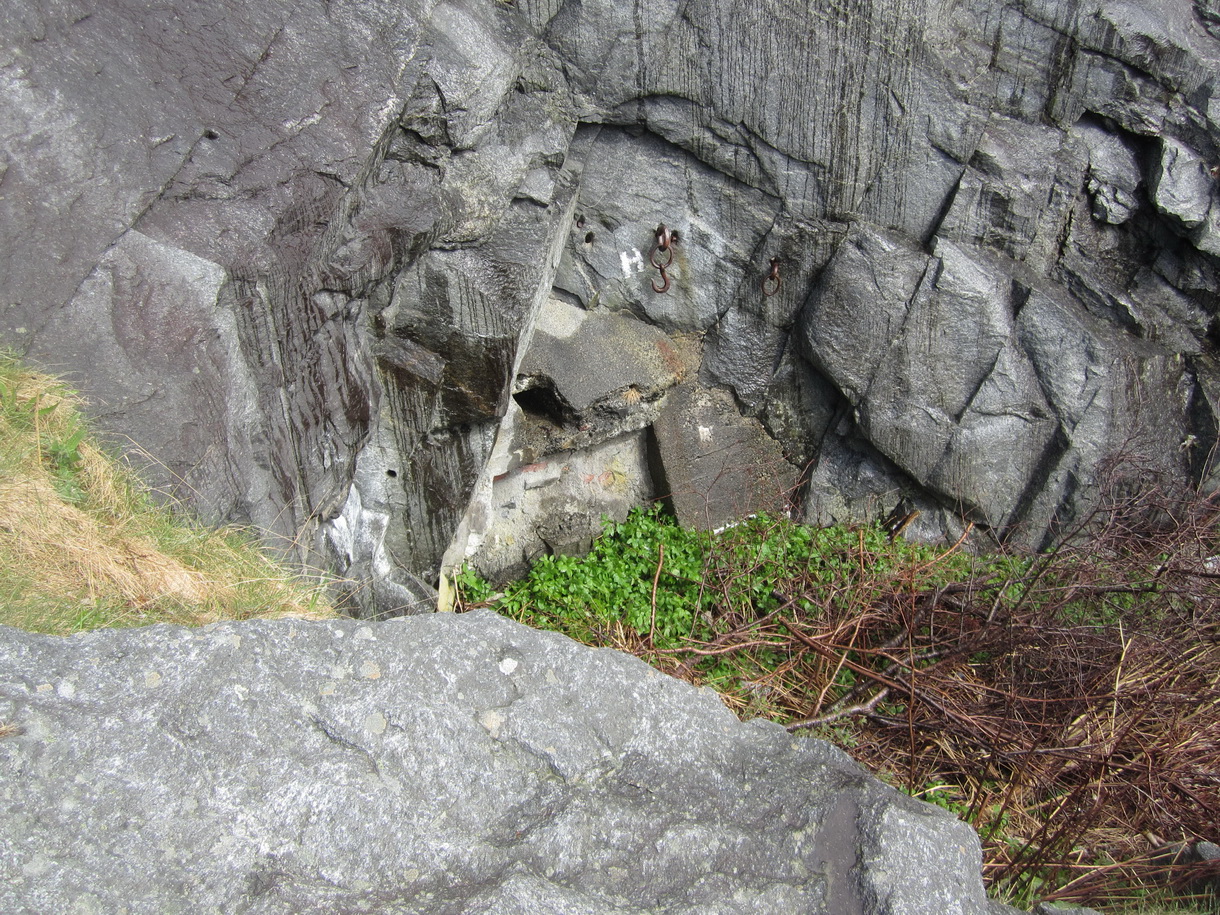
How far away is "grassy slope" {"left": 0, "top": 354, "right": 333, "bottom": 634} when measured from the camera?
7.88 ft

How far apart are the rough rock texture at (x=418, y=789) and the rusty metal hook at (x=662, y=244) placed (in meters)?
3.97

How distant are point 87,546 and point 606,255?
3.83m

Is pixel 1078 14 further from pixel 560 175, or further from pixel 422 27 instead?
pixel 422 27

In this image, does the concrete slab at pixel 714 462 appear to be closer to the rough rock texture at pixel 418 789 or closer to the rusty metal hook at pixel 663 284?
the rusty metal hook at pixel 663 284

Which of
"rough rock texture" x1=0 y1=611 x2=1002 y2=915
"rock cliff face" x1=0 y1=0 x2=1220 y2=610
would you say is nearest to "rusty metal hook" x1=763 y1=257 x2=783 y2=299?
"rock cliff face" x1=0 y1=0 x2=1220 y2=610

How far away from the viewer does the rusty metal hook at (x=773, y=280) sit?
569 cm

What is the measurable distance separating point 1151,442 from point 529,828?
542 cm

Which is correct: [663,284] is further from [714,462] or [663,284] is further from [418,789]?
[418,789]

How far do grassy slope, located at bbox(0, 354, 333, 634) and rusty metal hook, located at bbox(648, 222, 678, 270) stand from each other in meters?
3.50

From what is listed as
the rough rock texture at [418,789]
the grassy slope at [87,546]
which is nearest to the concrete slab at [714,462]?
the grassy slope at [87,546]

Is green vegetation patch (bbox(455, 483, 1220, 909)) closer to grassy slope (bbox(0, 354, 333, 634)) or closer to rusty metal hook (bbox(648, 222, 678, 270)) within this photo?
rusty metal hook (bbox(648, 222, 678, 270))

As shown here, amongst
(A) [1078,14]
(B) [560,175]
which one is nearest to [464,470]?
(B) [560,175]

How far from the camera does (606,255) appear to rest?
5.72 m

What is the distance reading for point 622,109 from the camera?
512 centimetres
